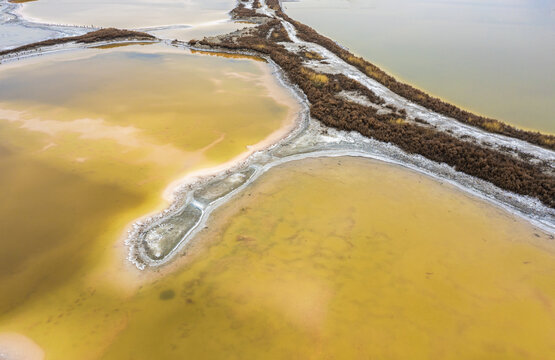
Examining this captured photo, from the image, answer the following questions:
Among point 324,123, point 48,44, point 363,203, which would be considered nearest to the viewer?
point 363,203

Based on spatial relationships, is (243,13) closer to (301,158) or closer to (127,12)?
(127,12)

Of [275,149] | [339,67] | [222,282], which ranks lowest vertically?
[222,282]

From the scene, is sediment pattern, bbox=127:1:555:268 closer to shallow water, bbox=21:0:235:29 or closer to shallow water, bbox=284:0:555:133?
shallow water, bbox=284:0:555:133

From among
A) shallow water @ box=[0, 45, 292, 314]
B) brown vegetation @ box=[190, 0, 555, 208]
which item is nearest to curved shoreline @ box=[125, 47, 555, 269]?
brown vegetation @ box=[190, 0, 555, 208]

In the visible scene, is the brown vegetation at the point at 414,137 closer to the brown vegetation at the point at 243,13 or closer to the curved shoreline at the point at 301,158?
the curved shoreline at the point at 301,158

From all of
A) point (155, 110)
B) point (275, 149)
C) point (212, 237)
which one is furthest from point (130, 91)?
point (212, 237)

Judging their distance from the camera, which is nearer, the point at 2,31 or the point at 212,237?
the point at 212,237

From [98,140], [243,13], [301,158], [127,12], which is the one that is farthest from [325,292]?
[127,12]

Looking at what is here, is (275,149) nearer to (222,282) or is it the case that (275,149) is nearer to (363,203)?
(363,203)
